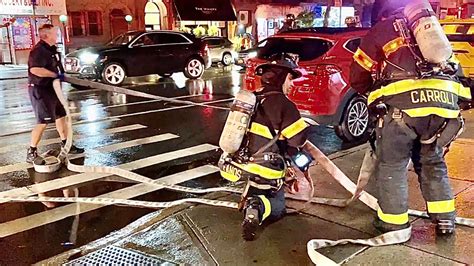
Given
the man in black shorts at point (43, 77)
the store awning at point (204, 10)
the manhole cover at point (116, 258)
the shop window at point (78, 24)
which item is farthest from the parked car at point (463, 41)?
the shop window at point (78, 24)

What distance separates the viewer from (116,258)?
4.05 m

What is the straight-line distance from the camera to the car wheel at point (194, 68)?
19016 millimetres

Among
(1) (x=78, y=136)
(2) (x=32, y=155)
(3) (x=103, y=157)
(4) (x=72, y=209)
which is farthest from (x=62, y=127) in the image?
(4) (x=72, y=209)

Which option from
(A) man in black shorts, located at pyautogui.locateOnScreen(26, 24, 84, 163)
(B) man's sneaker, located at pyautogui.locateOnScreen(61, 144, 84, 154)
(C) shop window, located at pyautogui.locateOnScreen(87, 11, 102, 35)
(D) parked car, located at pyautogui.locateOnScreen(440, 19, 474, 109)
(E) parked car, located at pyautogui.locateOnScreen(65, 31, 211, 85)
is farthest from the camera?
(C) shop window, located at pyautogui.locateOnScreen(87, 11, 102, 35)

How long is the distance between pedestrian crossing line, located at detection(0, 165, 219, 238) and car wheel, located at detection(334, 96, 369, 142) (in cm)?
256

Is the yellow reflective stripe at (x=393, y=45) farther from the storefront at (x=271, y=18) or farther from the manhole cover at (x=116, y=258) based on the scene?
the storefront at (x=271, y=18)

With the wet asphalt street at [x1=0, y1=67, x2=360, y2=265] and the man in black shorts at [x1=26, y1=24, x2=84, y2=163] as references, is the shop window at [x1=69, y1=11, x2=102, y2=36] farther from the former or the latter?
the man in black shorts at [x1=26, y1=24, x2=84, y2=163]

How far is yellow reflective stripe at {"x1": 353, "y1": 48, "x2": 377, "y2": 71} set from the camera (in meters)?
4.01

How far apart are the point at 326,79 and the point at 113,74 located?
10676 millimetres

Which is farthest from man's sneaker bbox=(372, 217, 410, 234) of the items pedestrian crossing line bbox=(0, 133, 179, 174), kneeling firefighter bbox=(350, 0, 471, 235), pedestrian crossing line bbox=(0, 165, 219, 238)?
pedestrian crossing line bbox=(0, 133, 179, 174)

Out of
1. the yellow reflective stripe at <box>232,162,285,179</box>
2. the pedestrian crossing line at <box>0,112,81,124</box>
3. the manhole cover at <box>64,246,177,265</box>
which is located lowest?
the pedestrian crossing line at <box>0,112,81,124</box>

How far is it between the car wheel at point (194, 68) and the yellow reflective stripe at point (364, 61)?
1524cm

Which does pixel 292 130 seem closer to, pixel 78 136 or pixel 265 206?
pixel 265 206

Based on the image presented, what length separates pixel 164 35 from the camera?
18.2 metres
